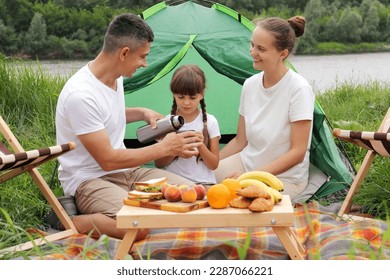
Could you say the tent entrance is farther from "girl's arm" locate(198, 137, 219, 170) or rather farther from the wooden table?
the wooden table

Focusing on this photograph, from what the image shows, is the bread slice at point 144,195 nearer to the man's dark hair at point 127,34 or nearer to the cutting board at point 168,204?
the cutting board at point 168,204

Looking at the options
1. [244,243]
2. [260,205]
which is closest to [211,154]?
[244,243]

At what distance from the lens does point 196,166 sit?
3.77m

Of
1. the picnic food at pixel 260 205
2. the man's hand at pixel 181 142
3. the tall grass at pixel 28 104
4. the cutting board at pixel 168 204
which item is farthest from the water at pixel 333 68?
the picnic food at pixel 260 205

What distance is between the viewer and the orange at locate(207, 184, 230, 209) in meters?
2.69

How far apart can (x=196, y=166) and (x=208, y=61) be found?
31.6 inches

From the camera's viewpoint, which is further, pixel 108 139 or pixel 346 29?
pixel 346 29

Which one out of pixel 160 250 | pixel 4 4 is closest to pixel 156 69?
pixel 160 250

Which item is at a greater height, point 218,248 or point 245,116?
point 245,116

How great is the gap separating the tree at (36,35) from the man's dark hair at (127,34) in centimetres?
681

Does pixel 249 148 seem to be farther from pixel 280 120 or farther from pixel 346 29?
pixel 346 29

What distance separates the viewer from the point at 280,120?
3.62 metres
